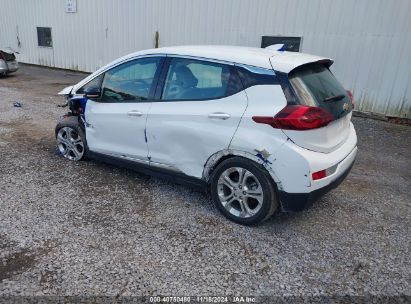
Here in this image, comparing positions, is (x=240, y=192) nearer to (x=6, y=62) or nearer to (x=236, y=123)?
(x=236, y=123)

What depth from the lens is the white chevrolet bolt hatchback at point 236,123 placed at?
117 inches

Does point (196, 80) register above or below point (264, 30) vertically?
below

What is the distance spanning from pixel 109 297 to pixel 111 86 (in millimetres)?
2482

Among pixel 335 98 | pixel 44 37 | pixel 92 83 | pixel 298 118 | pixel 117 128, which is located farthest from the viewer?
pixel 44 37

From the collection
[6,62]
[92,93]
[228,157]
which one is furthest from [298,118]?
[6,62]

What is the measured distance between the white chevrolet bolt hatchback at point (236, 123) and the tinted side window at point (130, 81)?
12mm

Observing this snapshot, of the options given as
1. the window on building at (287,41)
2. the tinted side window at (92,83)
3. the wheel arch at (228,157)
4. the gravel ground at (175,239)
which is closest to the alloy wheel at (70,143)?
the gravel ground at (175,239)

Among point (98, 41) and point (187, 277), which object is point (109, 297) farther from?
point (98, 41)

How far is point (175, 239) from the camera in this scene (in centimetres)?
315

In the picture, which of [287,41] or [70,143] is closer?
[70,143]

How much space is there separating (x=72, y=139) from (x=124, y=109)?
4.24ft

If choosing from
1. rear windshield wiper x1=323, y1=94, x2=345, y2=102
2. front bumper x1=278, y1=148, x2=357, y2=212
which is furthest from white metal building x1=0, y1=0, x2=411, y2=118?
front bumper x1=278, y1=148, x2=357, y2=212

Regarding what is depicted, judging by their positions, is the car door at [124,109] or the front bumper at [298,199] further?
the car door at [124,109]

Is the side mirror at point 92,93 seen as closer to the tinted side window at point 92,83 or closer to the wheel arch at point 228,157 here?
the tinted side window at point 92,83
